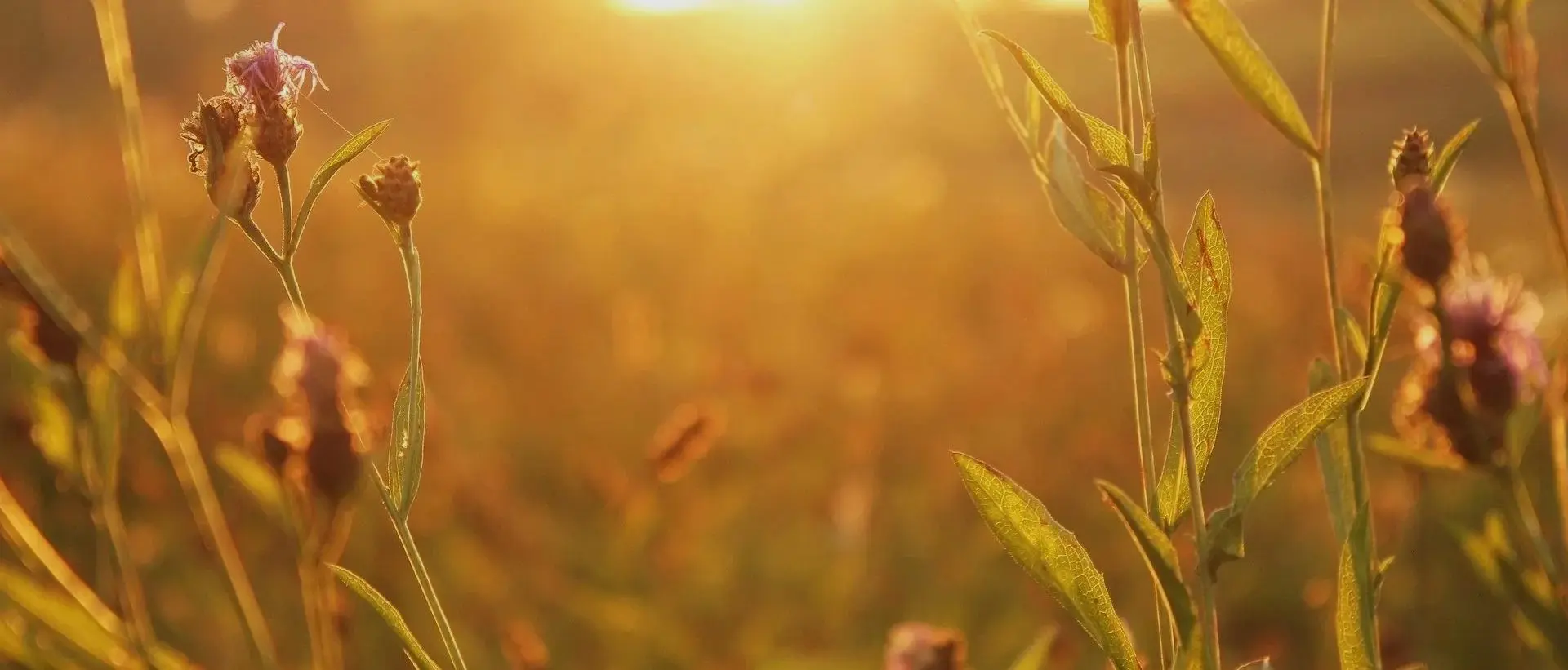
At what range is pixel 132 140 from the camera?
1164mm

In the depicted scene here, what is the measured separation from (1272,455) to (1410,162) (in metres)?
0.27

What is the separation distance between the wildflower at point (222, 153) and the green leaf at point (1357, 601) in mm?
685

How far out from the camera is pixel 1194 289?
0.74 m

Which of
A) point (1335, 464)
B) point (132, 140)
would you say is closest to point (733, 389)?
point (132, 140)

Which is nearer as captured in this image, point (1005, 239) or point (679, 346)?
point (679, 346)

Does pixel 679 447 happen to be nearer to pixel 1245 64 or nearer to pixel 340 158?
pixel 340 158

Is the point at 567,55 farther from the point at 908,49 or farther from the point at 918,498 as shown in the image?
the point at 918,498

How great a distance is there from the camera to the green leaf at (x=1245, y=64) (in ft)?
2.32

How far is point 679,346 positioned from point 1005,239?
1714 mm

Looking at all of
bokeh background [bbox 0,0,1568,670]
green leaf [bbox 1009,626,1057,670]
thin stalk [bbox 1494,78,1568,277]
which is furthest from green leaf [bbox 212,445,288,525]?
thin stalk [bbox 1494,78,1568,277]

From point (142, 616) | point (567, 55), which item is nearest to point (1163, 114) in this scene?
point (567, 55)

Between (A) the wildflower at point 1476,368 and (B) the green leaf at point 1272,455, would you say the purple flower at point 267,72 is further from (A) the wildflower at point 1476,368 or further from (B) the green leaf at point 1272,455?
(A) the wildflower at point 1476,368

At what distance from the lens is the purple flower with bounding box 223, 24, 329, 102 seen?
93 centimetres

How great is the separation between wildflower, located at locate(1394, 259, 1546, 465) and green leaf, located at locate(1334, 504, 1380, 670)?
0.35 metres
